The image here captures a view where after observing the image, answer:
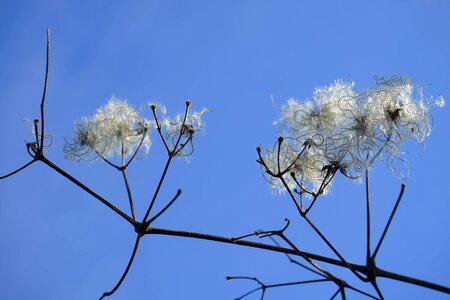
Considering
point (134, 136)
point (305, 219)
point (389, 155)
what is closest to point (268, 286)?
point (305, 219)

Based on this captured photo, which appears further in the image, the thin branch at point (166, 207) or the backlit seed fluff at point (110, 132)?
the backlit seed fluff at point (110, 132)

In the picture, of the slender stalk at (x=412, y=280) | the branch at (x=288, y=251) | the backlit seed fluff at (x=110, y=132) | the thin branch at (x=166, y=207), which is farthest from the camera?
the backlit seed fluff at (x=110, y=132)

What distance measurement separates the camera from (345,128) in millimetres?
3391

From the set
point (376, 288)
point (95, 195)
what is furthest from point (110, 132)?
point (376, 288)

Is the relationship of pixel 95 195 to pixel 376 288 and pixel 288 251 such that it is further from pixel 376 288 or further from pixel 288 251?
pixel 376 288

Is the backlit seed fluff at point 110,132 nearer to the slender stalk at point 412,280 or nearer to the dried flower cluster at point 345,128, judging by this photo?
the dried flower cluster at point 345,128

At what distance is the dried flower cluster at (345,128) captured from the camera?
332 cm

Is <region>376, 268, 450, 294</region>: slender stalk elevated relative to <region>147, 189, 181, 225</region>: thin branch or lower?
lower

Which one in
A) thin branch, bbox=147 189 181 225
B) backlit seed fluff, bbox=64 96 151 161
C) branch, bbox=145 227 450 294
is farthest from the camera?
backlit seed fluff, bbox=64 96 151 161

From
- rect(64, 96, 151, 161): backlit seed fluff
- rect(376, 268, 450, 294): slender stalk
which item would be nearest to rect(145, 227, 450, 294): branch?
rect(376, 268, 450, 294): slender stalk

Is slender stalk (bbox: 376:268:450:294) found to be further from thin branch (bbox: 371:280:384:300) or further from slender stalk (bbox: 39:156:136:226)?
slender stalk (bbox: 39:156:136:226)

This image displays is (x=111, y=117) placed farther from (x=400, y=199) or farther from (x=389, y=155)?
(x=400, y=199)

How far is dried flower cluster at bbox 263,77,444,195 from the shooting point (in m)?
3.32

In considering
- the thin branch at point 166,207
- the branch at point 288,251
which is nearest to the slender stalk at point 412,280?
the branch at point 288,251
